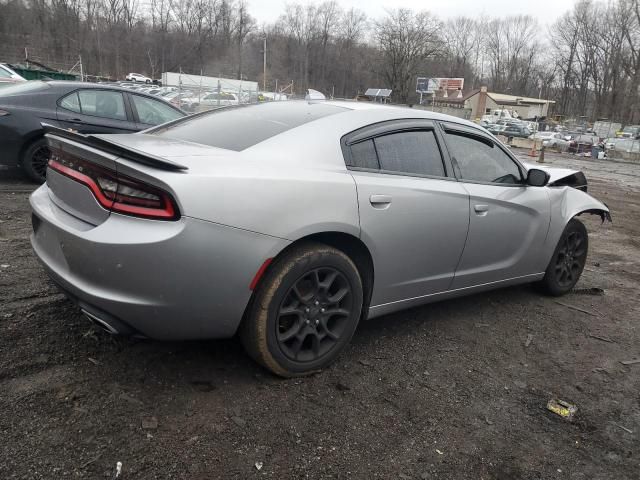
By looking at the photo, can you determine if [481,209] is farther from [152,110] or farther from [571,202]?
[152,110]

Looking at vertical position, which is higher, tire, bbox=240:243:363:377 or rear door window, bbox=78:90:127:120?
rear door window, bbox=78:90:127:120

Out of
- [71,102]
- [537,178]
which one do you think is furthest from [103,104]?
[537,178]

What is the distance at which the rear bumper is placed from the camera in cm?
217

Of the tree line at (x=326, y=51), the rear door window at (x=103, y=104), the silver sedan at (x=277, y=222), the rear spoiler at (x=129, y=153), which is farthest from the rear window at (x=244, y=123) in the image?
the tree line at (x=326, y=51)

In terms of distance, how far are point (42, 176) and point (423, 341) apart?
575cm

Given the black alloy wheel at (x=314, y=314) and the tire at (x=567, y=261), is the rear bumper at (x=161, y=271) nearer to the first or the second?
the black alloy wheel at (x=314, y=314)

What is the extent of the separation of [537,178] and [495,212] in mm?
585

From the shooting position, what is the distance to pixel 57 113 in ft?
21.8

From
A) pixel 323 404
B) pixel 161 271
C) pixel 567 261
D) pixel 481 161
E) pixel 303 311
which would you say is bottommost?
pixel 323 404

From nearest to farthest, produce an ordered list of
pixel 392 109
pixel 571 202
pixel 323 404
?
pixel 323 404 → pixel 392 109 → pixel 571 202

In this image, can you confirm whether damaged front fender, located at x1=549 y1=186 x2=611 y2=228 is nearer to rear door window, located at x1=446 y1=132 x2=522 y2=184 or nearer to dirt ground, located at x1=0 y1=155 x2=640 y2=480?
rear door window, located at x1=446 y1=132 x2=522 y2=184

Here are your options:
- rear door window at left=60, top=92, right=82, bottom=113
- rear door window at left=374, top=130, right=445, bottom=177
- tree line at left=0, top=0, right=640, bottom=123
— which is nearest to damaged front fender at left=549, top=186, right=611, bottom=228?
rear door window at left=374, top=130, right=445, bottom=177

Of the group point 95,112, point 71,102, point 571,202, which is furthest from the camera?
point 95,112

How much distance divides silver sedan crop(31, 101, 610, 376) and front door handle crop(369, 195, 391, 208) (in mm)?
11
